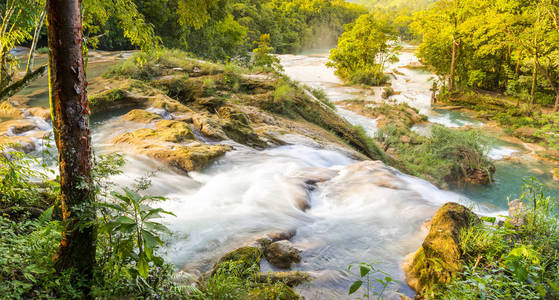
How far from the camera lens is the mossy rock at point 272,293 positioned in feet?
9.66

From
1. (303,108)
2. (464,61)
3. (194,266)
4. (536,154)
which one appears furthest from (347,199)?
(464,61)

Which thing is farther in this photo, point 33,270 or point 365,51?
point 365,51

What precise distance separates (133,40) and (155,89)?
6889 mm

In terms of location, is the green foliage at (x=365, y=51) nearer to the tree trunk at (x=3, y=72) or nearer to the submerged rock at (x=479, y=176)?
the submerged rock at (x=479, y=176)

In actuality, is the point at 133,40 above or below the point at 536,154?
above

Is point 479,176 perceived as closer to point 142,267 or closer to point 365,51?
point 142,267

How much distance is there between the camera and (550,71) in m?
21.0

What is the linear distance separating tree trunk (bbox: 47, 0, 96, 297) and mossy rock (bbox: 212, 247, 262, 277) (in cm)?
137

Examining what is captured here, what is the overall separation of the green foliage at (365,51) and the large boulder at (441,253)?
2626 centimetres

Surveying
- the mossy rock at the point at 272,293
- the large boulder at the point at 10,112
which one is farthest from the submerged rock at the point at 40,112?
the mossy rock at the point at 272,293

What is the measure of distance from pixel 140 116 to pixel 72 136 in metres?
6.93

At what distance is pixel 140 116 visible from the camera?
8758 millimetres

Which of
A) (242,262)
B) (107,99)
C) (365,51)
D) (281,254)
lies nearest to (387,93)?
(365,51)

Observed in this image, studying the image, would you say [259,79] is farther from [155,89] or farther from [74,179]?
[74,179]
